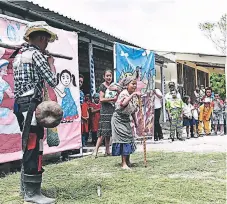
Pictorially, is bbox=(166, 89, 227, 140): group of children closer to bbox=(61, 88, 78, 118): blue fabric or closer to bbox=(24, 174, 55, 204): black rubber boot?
bbox=(61, 88, 78, 118): blue fabric

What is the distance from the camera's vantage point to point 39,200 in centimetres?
396

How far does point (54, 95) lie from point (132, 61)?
10.5 ft

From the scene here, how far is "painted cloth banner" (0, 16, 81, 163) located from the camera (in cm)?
559

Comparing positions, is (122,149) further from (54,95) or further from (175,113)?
(175,113)

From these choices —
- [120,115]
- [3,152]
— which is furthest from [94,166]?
[3,152]

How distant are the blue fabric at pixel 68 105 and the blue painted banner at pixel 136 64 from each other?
1.80m

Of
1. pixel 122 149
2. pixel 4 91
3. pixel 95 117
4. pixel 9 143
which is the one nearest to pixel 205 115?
pixel 95 117

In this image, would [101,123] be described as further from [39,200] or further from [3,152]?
[39,200]

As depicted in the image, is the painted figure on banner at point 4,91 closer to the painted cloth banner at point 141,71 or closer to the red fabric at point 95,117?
the painted cloth banner at point 141,71

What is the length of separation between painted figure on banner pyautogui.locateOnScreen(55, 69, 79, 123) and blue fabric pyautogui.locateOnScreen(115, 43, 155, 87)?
1.80 m

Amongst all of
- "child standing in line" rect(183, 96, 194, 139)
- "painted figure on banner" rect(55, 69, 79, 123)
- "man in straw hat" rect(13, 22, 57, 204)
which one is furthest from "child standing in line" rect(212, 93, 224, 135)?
"man in straw hat" rect(13, 22, 57, 204)

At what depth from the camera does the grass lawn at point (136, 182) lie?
13.6ft

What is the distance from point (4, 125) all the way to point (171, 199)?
2.63 m

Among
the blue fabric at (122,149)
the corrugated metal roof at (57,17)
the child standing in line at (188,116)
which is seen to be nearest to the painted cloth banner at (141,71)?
the corrugated metal roof at (57,17)
